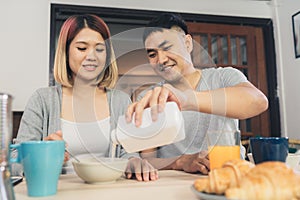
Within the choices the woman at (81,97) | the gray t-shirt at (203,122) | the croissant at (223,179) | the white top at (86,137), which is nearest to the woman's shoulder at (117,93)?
the woman at (81,97)

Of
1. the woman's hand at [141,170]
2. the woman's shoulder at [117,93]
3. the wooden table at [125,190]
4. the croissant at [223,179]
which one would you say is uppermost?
the woman's shoulder at [117,93]

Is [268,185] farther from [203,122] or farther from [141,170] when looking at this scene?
[203,122]

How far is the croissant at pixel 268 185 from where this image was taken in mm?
429

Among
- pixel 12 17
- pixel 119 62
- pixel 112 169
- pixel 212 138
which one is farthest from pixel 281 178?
pixel 12 17

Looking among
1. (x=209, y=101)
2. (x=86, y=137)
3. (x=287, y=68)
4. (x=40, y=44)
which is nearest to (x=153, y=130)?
(x=209, y=101)

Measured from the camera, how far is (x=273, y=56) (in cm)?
268

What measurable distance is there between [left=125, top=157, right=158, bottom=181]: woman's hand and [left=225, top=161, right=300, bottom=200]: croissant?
1.13 feet

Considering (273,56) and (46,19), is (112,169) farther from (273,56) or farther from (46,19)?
(273,56)

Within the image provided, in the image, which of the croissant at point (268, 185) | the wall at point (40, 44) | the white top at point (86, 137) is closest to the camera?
the croissant at point (268, 185)

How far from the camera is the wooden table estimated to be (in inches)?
22.9

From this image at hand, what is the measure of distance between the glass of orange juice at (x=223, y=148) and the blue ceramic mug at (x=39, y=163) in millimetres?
379

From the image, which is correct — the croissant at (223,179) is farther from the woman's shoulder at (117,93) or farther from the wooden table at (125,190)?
the woman's shoulder at (117,93)

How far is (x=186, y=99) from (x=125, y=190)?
0.32 meters

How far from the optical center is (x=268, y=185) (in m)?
0.44
